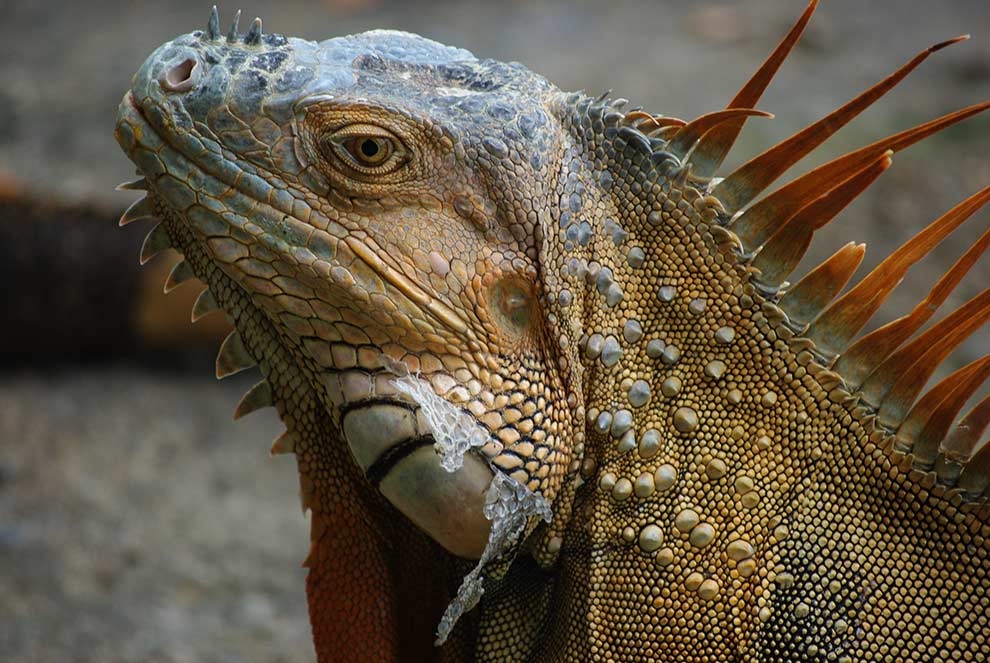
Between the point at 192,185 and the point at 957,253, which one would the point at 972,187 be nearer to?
the point at 957,253

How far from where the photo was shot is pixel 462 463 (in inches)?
75.7

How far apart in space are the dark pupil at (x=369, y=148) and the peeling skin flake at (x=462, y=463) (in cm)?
43

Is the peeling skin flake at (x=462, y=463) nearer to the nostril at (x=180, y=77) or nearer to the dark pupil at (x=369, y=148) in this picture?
the dark pupil at (x=369, y=148)

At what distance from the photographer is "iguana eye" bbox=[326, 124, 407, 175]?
1.95 m

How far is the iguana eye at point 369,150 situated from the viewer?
1953 mm

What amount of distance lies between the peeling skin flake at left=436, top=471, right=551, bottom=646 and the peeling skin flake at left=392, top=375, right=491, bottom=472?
8 cm

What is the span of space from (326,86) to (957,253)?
554 cm

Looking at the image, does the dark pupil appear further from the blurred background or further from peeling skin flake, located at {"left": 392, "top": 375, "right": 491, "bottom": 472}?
the blurred background

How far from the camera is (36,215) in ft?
20.3

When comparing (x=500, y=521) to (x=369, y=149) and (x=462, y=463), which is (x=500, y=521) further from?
(x=369, y=149)

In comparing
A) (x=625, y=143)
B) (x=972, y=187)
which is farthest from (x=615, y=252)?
(x=972, y=187)

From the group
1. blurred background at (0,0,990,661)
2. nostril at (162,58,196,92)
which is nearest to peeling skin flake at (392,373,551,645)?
nostril at (162,58,196,92)

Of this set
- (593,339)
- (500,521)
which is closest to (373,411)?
(500,521)

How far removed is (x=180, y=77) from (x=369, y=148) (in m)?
0.39
